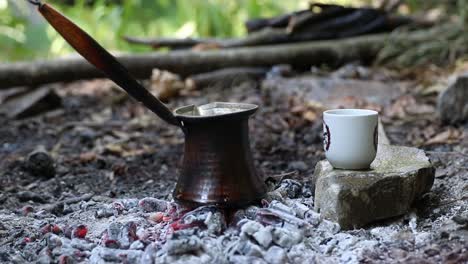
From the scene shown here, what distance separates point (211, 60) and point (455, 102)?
5.94ft

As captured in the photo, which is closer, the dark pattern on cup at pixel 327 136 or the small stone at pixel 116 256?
the small stone at pixel 116 256

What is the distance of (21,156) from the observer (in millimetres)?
3033

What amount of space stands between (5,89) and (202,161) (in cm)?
290

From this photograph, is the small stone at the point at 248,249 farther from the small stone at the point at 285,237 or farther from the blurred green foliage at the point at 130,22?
the blurred green foliage at the point at 130,22

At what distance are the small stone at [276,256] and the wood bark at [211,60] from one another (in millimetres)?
2820

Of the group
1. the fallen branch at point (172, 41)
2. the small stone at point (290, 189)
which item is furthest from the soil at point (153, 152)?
the fallen branch at point (172, 41)

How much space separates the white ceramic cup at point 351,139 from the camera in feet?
5.61

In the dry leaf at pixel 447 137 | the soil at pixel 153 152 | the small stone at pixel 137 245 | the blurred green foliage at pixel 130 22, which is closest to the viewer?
the small stone at pixel 137 245

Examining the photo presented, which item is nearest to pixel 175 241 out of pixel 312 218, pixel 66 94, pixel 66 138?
pixel 312 218

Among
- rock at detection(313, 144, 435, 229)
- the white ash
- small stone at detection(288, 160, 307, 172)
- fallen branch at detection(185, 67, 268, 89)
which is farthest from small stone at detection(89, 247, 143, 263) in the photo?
fallen branch at detection(185, 67, 268, 89)

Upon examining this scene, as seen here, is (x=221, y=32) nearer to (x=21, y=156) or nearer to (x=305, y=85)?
(x=305, y=85)

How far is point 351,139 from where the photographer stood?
1.71 metres

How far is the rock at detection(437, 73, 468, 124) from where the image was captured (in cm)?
303

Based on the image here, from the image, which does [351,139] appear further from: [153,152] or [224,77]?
[224,77]
